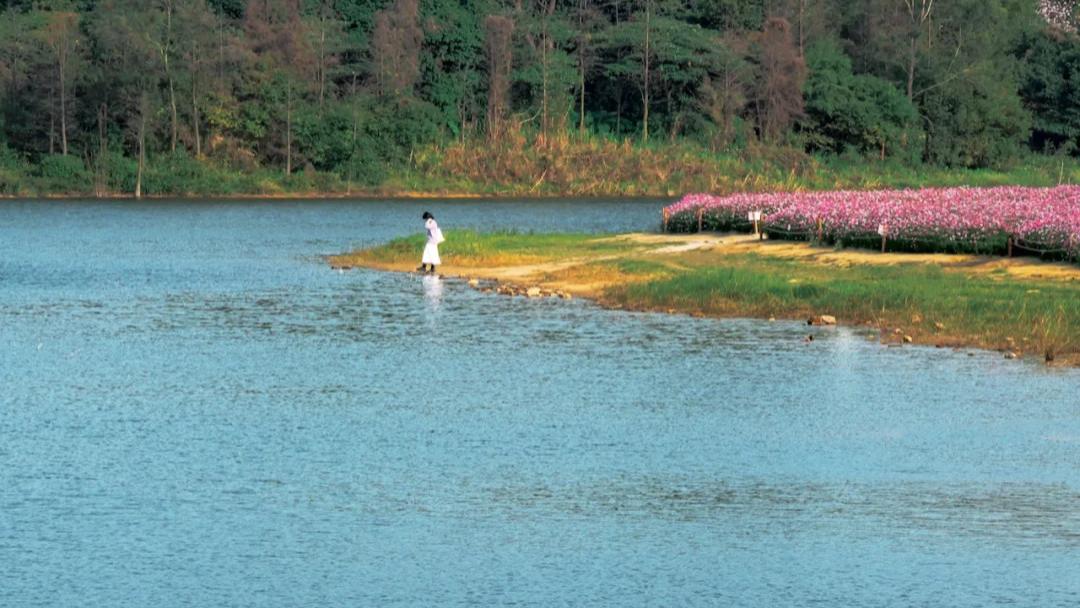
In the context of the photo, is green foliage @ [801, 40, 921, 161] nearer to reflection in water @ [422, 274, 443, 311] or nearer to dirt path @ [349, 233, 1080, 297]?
dirt path @ [349, 233, 1080, 297]

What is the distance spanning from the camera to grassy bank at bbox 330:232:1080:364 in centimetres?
2694

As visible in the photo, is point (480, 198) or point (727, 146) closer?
point (480, 198)

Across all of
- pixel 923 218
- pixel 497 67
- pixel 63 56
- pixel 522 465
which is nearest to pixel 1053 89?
pixel 497 67

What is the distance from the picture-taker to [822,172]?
324 feet

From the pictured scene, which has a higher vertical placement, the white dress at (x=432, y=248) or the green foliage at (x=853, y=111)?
the green foliage at (x=853, y=111)

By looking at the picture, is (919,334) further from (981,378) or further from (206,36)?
(206,36)

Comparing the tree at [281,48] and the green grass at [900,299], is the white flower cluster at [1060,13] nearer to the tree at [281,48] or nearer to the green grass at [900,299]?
the tree at [281,48]

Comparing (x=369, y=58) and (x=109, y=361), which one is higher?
(x=369, y=58)

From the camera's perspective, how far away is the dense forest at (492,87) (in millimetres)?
90750

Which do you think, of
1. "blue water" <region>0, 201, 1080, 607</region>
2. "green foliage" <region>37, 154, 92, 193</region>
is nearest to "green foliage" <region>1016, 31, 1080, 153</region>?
"green foliage" <region>37, 154, 92, 193</region>

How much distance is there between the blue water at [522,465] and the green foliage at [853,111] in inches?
2855

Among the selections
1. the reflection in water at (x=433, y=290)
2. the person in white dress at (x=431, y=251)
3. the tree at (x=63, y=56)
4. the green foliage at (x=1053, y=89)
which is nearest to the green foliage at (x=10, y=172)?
the tree at (x=63, y=56)

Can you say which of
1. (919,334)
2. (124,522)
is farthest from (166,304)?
Answer: (124,522)

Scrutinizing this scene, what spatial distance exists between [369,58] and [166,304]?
65.9m
